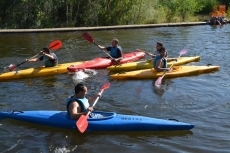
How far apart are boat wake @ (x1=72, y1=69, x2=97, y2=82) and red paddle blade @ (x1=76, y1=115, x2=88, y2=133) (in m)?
4.08

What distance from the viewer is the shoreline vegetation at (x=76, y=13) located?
71.4 ft

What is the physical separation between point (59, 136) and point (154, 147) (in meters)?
1.72

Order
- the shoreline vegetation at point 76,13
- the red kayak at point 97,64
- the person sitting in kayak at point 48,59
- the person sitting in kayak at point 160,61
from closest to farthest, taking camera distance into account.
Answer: the person sitting in kayak at point 160,61 < the person sitting in kayak at point 48,59 < the red kayak at point 97,64 < the shoreline vegetation at point 76,13

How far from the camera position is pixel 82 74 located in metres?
10.7

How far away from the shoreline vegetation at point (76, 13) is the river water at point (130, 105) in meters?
7.25

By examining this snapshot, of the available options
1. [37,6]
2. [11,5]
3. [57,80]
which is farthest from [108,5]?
[57,80]

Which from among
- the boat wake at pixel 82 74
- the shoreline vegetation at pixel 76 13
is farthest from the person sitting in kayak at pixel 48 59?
the shoreline vegetation at pixel 76 13

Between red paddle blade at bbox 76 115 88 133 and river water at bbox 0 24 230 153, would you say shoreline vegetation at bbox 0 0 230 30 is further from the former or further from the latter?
red paddle blade at bbox 76 115 88 133

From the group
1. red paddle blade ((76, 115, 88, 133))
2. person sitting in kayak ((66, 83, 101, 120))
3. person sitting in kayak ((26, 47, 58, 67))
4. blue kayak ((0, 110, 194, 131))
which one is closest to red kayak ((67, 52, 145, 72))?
person sitting in kayak ((26, 47, 58, 67))

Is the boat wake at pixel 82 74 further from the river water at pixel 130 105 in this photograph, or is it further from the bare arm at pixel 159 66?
the bare arm at pixel 159 66

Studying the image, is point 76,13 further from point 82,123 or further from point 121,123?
point 82,123

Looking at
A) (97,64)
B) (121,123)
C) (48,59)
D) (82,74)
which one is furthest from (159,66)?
(121,123)

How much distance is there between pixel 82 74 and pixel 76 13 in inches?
497

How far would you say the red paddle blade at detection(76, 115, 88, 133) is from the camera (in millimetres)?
5973
